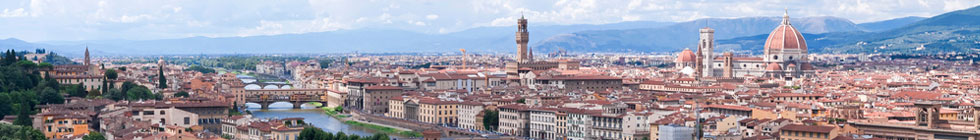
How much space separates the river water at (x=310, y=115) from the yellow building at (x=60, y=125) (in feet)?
36.9

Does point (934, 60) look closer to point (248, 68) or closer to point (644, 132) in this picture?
point (248, 68)

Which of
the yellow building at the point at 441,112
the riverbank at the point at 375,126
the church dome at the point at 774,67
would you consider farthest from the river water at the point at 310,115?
the church dome at the point at 774,67

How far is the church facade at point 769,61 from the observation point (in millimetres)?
85438

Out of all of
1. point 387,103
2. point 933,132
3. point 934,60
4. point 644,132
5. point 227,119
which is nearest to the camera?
point 933,132

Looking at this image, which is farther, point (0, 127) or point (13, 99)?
point (13, 99)

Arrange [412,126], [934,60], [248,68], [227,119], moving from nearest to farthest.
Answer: [227,119], [412,126], [934,60], [248,68]

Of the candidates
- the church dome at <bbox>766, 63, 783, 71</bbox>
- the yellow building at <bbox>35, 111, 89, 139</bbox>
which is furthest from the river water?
the church dome at <bbox>766, 63, 783, 71</bbox>

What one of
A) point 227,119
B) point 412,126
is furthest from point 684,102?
point 227,119

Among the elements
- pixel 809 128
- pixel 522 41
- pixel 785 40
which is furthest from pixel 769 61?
pixel 809 128

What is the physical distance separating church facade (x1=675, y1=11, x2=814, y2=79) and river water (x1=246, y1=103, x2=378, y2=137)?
29.8m

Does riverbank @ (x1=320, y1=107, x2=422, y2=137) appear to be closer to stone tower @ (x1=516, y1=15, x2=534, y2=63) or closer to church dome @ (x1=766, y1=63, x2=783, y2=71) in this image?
stone tower @ (x1=516, y1=15, x2=534, y2=63)

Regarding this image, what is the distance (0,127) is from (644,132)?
1652cm

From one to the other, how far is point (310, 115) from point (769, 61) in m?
40.7

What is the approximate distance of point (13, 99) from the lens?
41.1 metres
